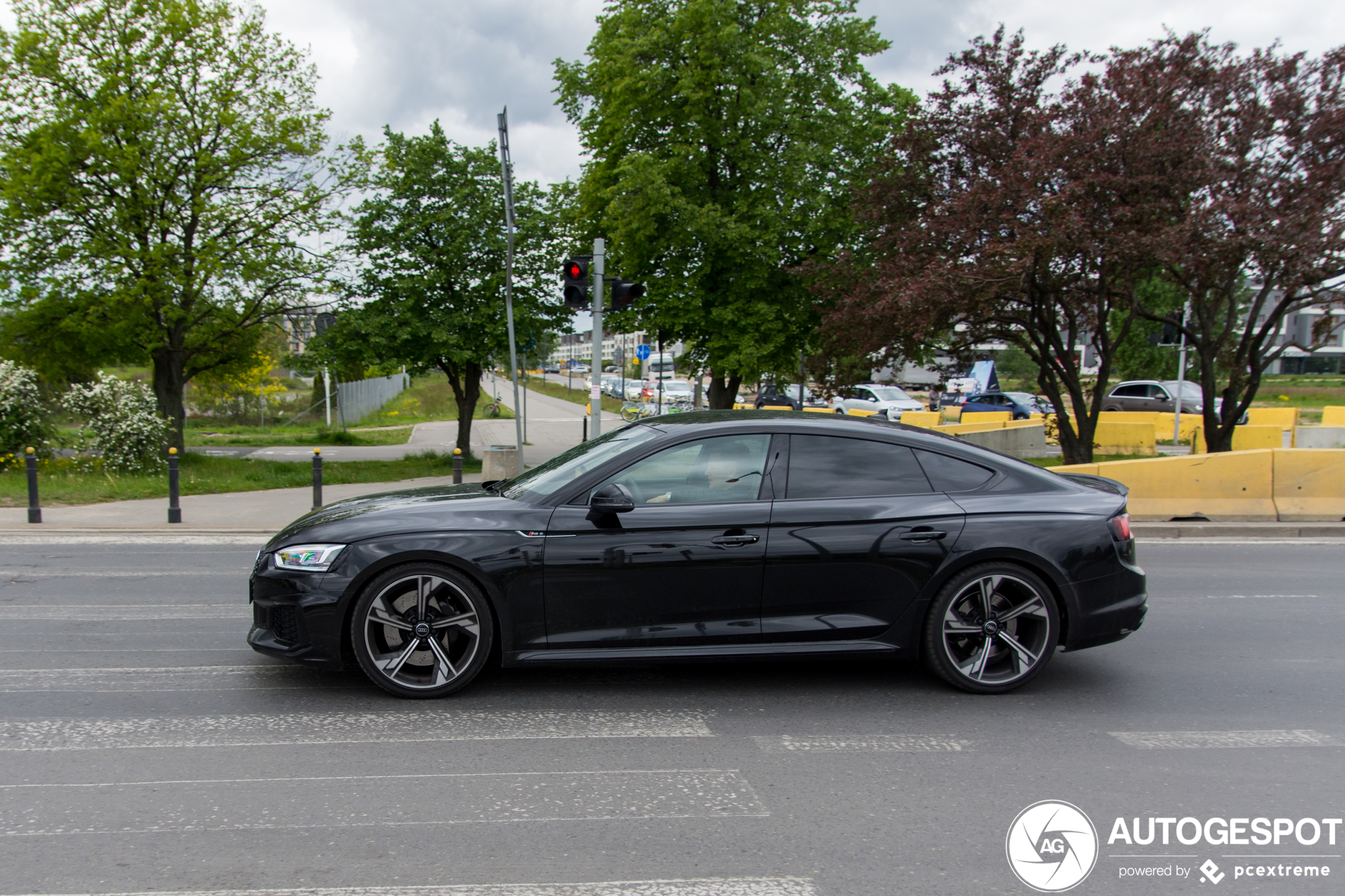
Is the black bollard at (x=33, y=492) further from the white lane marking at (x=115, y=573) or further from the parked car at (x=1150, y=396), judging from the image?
the parked car at (x=1150, y=396)

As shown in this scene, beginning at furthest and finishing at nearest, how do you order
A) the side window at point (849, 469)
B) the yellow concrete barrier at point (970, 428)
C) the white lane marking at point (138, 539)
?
the yellow concrete barrier at point (970, 428)
the white lane marking at point (138, 539)
the side window at point (849, 469)

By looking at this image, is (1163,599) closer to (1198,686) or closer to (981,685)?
(1198,686)

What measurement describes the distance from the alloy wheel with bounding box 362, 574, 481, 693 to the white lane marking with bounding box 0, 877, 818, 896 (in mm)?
1826

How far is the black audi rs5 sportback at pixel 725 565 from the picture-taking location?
4.82m

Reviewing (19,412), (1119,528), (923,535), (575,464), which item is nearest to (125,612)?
(575,464)

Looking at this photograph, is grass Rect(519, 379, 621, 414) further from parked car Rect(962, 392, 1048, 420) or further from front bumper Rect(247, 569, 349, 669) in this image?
front bumper Rect(247, 569, 349, 669)

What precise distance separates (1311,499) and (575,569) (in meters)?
12.1

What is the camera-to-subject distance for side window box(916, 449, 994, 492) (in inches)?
206

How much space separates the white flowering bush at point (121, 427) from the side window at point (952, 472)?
53.6 ft

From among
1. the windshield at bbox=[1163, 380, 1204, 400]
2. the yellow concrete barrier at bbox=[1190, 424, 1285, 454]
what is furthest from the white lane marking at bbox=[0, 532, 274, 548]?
the windshield at bbox=[1163, 380, 1204, 400]

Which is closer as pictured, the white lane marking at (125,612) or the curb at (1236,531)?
the white lane marking at (125,612)

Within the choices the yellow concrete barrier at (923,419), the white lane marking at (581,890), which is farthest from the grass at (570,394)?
the white lane marking at (581,890)

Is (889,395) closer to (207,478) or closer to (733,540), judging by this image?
(207,478)

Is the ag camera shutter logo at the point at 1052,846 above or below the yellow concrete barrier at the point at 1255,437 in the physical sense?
below
